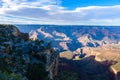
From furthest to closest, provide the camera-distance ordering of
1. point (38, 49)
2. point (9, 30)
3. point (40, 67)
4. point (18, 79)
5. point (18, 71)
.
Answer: point (9, 30) < point (38, 49) < point (40, 67) < point (18, 71) < point (18, 79)

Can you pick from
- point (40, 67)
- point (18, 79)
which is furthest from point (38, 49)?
point (18, 79)

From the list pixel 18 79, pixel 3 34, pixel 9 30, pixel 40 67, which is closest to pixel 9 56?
pixel 40 67

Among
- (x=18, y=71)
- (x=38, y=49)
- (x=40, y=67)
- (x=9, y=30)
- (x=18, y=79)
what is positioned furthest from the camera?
→ (x=9, y=30)

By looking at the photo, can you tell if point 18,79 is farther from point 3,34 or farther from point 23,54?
point 3,34

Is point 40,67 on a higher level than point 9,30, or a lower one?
lower

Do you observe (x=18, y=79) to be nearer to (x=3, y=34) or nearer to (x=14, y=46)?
(x=14, y=46)

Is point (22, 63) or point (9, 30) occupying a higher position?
point (9, 30)

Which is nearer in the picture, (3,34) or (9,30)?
(3,34)

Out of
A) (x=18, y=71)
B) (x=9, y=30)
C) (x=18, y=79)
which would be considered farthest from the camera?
(x=9, y=30)

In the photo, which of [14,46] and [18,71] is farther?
[14,46]
